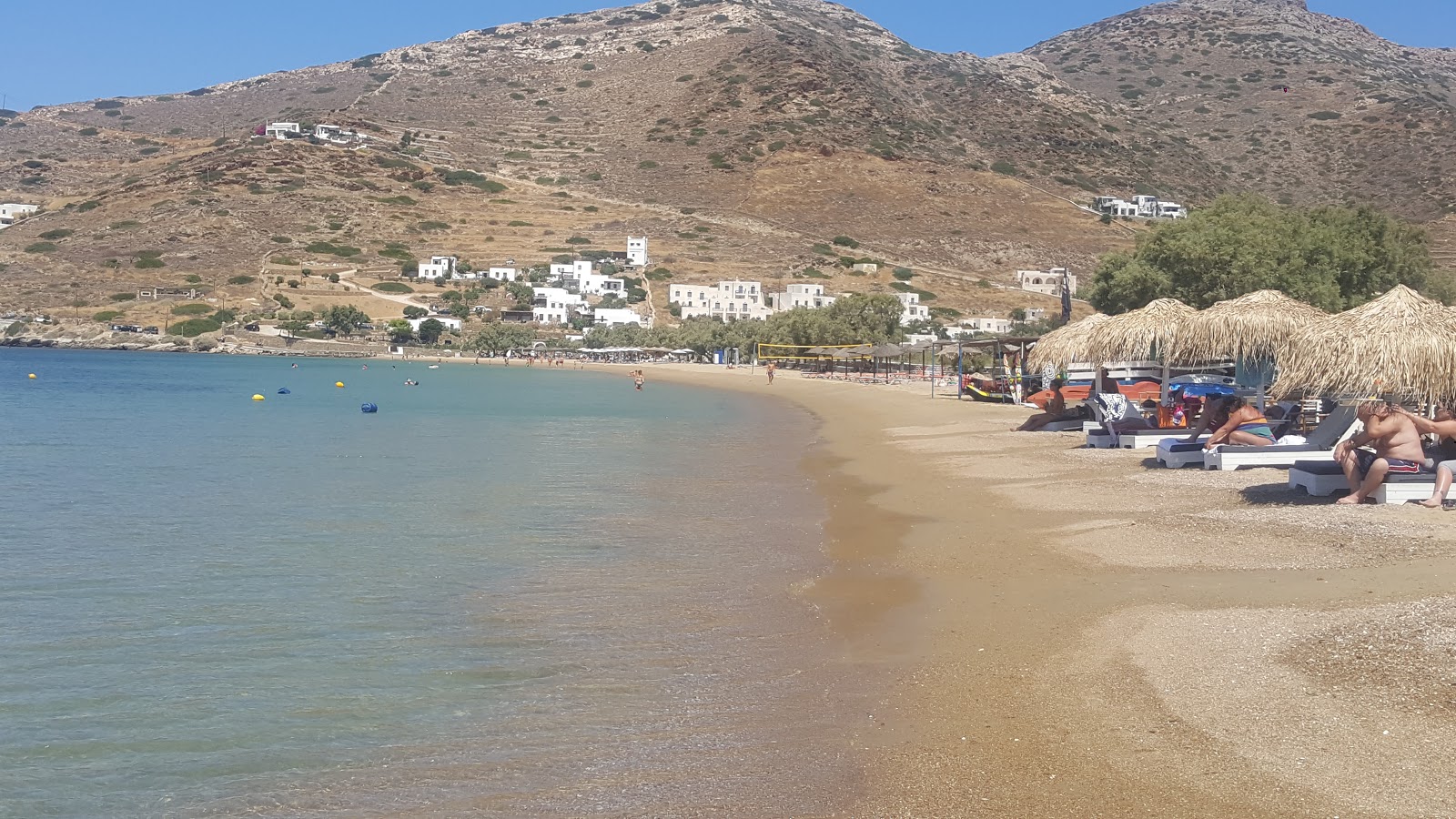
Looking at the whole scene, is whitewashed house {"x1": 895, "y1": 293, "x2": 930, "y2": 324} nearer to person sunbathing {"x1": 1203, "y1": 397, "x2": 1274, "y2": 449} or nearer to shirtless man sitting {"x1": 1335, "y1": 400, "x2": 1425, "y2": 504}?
person sunbathing {"x1": 1203, "y1": 397, "x2": 1274, "y2": 449}

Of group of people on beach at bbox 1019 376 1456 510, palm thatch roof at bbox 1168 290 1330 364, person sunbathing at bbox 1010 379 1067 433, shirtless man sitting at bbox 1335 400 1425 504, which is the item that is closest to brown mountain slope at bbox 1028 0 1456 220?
person sunbathing at bbox 1010 379 1067 433

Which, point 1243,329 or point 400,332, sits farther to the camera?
point 400,332

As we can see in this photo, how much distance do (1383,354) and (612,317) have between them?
8589 cm

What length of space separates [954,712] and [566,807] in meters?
2.23

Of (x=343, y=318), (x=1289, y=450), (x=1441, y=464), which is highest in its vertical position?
(x=343, y=318)

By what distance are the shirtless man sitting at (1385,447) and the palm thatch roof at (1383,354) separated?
0.91 m

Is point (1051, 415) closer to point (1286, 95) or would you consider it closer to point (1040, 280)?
point (1040, 280)

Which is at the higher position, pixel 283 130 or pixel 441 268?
pixel 283 130

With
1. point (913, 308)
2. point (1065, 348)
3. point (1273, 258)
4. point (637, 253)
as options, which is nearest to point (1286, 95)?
point (913, 308)

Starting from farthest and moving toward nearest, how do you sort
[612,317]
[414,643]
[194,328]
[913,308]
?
[612,317]
[194,328]
[913,308]
[414,643]

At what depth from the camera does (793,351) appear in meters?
72.6

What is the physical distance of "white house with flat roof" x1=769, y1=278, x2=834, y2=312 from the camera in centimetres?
8394

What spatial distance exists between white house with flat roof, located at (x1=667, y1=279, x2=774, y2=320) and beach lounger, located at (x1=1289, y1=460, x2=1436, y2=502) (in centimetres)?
7394

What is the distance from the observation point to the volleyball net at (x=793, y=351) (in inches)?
2562
